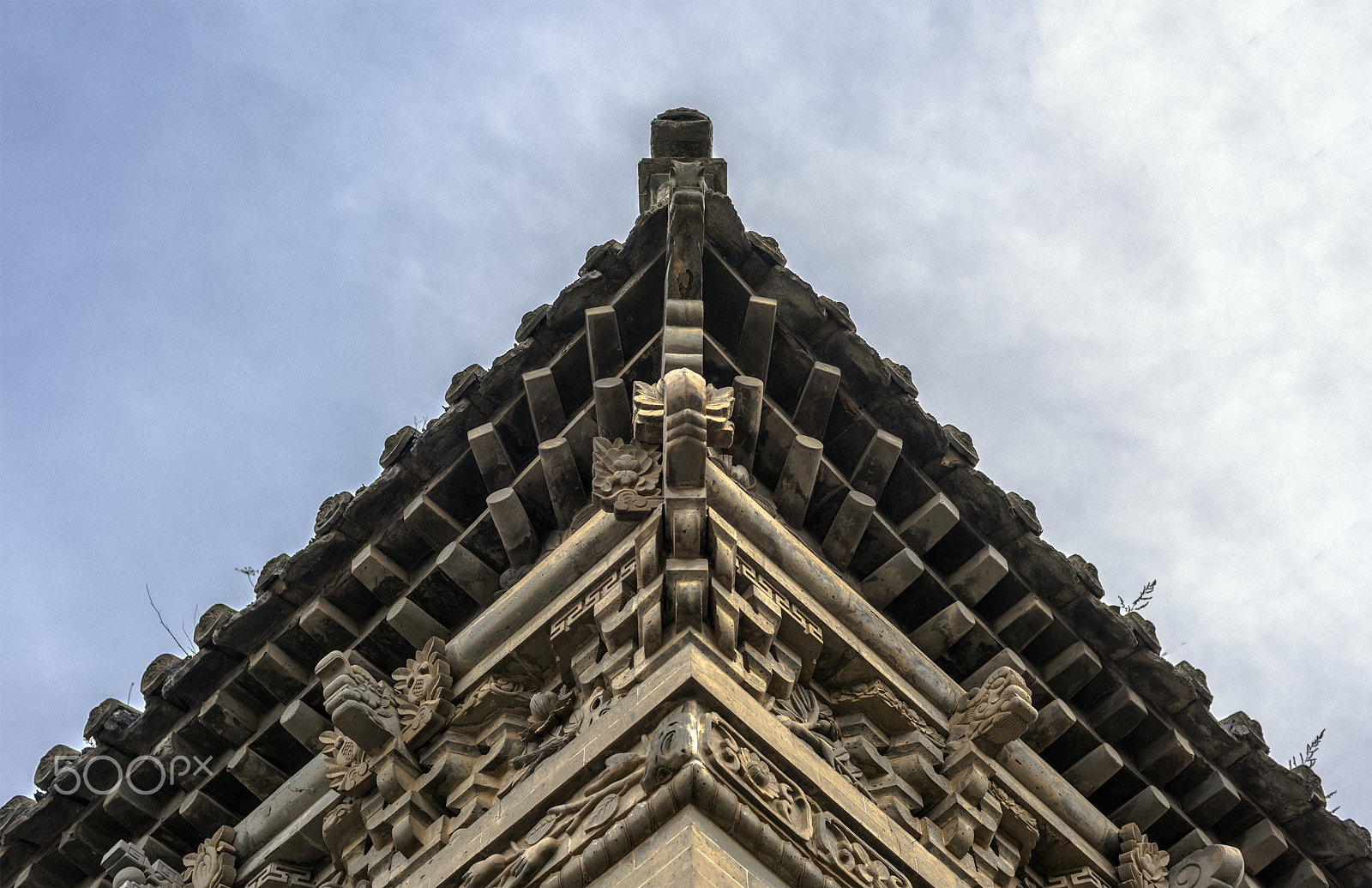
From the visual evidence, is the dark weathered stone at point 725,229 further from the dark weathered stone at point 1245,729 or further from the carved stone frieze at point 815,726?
the dark weathered stone at point 1245,729

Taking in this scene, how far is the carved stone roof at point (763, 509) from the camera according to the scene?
10.8 m

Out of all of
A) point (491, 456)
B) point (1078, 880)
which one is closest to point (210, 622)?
point (491, 456)

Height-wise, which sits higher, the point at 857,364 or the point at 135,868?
the point at 857,364

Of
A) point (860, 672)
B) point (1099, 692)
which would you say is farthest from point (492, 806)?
point (1099, 692)

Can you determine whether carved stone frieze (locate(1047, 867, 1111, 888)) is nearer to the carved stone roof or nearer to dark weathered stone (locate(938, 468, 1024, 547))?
the carved stone roof

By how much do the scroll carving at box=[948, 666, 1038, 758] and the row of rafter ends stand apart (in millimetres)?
1518

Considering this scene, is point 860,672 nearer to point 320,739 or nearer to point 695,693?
point 695,693

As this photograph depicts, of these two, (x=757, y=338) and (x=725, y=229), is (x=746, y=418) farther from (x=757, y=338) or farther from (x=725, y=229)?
(x=725, y=229)

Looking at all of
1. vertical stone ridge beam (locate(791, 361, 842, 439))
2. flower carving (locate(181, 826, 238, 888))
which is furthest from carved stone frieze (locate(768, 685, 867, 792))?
flower carving (locate(181, 826, 238, 888))

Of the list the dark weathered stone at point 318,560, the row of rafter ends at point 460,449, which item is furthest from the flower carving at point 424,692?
the dark weathered stone at point 318,560

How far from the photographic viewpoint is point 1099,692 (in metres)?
11.9

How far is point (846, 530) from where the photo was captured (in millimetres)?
11008

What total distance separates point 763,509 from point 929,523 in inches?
76.2

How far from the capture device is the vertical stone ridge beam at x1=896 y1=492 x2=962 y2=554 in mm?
11383
